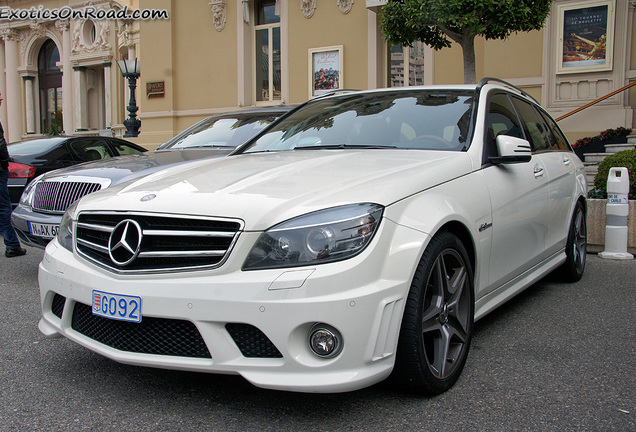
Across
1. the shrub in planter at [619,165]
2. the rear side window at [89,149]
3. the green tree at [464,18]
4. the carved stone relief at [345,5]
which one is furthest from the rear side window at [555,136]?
the carved stone relief at [345,5]

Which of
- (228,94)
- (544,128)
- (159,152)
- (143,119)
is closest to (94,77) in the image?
(143,119)

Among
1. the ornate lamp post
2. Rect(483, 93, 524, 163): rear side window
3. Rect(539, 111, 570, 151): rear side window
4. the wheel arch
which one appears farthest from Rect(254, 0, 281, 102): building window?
the wheel arch

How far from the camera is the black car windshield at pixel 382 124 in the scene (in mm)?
3537

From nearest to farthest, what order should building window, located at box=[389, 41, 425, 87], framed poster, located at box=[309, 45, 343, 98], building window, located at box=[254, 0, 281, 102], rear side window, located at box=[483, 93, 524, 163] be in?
rear side window, located at box=[483, 93, 524, 163], building window, located at box=[389, 41, 425, 87], framed poster, located at box=[309, 45, 343, 98], building window, located at box=[254, 0, 281, 102]

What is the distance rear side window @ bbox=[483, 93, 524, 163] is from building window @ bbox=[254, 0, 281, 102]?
12.9 metres

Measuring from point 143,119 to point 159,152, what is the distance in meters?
12.1

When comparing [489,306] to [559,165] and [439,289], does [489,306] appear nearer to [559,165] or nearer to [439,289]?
[439,289]

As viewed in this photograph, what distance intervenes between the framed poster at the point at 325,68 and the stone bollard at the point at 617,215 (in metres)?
9.47

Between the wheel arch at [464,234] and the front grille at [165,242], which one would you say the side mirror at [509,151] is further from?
the front grille at [165,242]

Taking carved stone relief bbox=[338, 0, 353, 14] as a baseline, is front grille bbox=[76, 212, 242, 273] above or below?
below

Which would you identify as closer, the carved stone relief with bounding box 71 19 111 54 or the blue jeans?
the blue jeans

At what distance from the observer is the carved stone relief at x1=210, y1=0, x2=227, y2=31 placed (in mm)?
16719

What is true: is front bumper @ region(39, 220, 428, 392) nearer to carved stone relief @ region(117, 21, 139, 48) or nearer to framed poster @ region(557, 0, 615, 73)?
framed poster @ region(557, 0, 615, 73)

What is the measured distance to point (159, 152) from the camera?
6.57 metres
